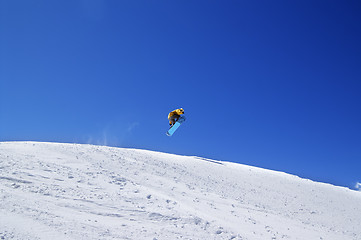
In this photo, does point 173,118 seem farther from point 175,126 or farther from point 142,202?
point 142,202

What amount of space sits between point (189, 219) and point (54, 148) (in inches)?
564

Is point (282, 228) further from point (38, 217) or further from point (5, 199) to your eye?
point (5, 199)

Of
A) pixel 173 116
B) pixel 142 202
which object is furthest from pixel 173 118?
pixel 142 202

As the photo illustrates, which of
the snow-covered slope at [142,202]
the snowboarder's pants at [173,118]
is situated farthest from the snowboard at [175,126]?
the snow-covered slope at [142,202]

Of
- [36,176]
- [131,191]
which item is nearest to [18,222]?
[36,176]

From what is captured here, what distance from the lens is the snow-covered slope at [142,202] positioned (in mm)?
9336

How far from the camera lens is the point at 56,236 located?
802 centimetres

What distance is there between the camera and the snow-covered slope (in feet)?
30.6

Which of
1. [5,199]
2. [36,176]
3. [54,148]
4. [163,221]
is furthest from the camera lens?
[54,148]

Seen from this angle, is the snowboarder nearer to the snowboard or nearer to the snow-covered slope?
the snowboard

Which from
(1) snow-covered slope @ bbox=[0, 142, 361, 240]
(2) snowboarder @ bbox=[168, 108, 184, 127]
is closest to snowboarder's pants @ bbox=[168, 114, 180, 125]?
(2) snowboarder @ bbox=[168, 108, 184, 127]

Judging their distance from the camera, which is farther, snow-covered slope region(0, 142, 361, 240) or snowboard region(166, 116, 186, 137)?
snowboard region(166, 116, 186, 137)

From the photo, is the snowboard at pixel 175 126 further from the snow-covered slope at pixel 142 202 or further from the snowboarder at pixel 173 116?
the snow-covered slope at pixel 142 202

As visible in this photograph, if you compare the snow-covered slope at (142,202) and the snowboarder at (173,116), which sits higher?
the snowboarder at (173,116)
